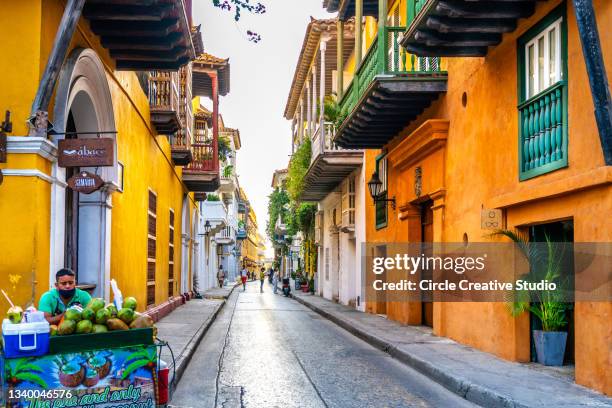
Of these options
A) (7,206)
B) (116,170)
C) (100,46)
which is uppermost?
(100,46)

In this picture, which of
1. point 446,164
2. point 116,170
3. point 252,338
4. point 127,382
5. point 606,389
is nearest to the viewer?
point 127,382

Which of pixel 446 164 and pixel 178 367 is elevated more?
pixel 446 164

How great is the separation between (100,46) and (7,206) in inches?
153

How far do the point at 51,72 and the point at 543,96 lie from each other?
5.88m

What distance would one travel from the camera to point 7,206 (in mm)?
7871

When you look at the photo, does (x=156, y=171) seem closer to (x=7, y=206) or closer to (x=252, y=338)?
(x=252, y=338)

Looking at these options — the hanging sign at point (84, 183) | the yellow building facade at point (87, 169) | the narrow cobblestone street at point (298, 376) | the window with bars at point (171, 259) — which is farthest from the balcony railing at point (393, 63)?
the window with bars at point (171, 259)

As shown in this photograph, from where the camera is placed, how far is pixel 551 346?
968cm

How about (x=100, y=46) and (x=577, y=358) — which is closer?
(x=577, y=358)

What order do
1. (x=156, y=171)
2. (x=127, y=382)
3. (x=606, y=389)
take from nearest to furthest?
(x=127, y=382) → (x=606, y=389) → (x=156, y=171)

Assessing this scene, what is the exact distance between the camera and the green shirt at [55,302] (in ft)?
21.5

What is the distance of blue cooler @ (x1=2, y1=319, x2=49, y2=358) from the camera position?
14.8ft

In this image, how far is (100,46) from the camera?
431 inches

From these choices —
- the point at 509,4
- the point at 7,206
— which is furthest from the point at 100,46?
the point at 509,4
